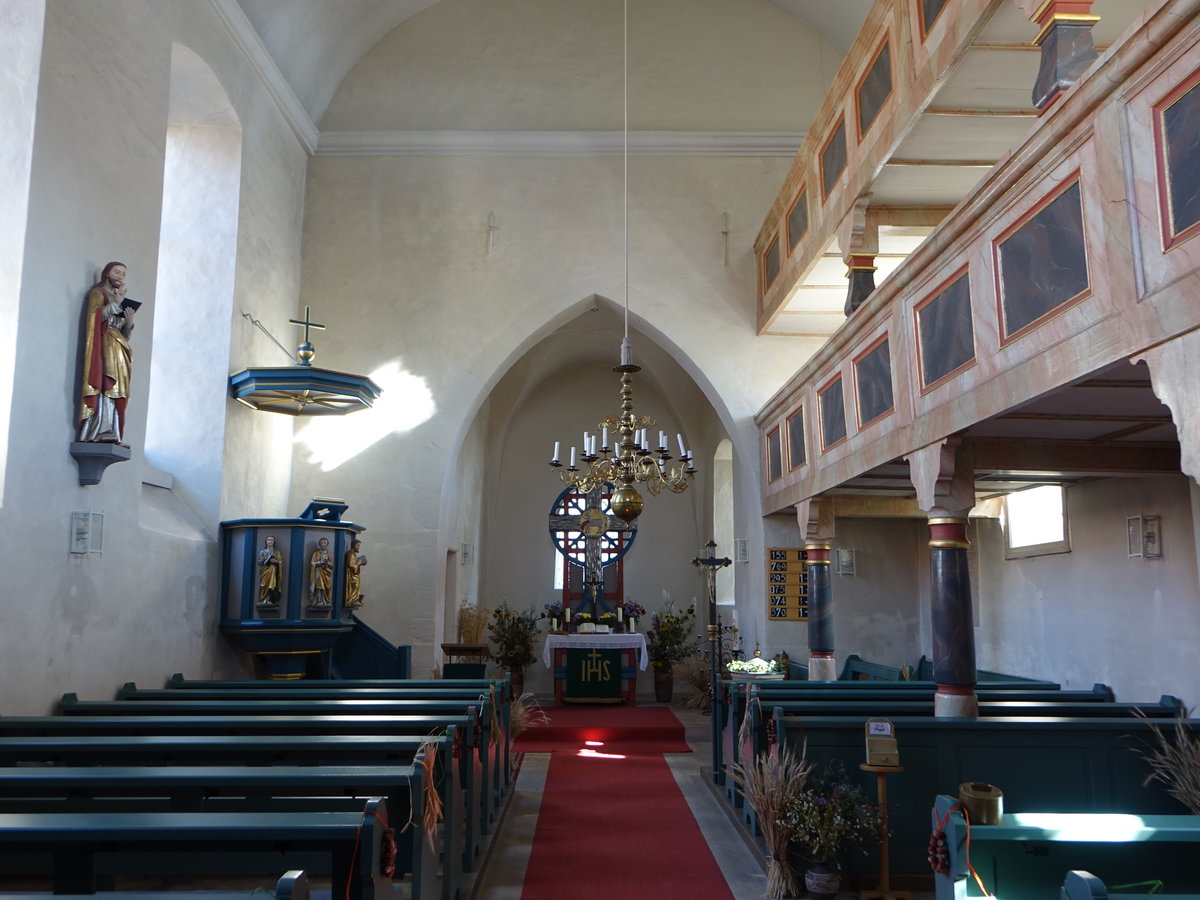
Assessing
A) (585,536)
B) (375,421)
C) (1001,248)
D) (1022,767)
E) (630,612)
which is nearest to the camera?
(1001,248)

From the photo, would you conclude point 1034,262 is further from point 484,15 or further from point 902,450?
point 484,15

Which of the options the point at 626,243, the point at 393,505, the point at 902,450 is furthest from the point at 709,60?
the point at 902,450

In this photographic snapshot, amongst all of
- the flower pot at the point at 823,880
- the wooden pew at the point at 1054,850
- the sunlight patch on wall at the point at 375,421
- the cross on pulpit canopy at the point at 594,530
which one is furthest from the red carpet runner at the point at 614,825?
the cross on pulpit canopy at the point at 594,530

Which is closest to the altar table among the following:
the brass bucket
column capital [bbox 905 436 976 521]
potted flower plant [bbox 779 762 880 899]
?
column capital [bbox 905 436 976 521]

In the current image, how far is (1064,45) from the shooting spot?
5.00 metres

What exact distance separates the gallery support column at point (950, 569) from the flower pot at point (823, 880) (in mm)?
1292

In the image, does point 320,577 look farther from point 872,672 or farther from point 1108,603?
point 1108,603

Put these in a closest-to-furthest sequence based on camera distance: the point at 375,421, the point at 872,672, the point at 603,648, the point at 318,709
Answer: the point at 318,709, the point at 872,672, the point at 375,421, the point at 603,648

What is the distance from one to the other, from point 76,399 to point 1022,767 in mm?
6835

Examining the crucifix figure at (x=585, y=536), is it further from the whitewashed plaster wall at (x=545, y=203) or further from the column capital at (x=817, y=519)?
the column capital at (x=817, y=519)

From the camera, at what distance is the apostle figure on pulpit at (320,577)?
9.59 m

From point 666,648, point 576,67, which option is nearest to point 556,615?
point 666,648

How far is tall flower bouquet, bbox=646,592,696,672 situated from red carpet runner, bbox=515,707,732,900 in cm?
440

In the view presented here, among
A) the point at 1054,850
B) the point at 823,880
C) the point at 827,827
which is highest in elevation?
the point at 1054,850
